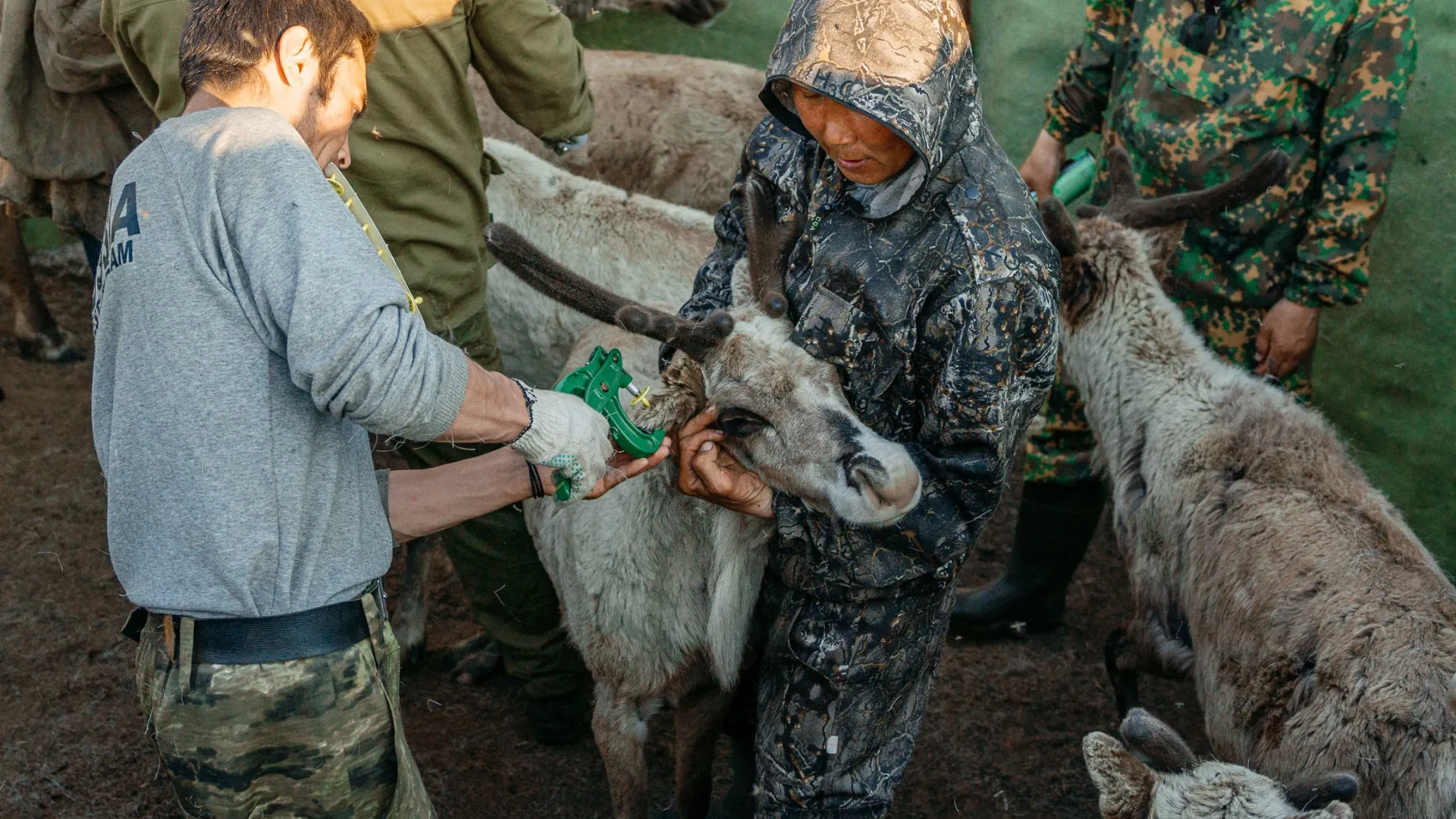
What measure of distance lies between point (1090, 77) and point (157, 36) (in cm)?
333

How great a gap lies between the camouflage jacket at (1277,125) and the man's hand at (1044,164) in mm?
512

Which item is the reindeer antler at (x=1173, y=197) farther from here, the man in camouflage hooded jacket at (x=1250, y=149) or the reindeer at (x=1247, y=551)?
the man in camouflage hooded jacket at (x=1250, y=149)

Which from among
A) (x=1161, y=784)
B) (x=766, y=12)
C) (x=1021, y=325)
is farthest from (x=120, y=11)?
(x=766, y=12)

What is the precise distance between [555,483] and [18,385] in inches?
206

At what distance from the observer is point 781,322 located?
2840mm

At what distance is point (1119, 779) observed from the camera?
2.53 meters

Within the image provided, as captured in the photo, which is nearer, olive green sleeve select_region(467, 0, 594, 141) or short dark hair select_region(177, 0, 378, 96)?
short dark hair select_region(177, 0, 378, 96)

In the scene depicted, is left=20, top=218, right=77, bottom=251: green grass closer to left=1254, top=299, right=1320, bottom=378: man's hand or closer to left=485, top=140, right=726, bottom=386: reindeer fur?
left=485, top=140, right=726, bottom=386: reindeer fur

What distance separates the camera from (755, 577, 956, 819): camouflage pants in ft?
9.05

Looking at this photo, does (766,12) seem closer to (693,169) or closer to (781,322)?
(693,169)

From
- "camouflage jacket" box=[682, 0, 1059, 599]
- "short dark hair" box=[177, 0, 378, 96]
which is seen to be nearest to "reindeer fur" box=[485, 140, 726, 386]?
"camouflage jacket" box=[682, 0, 1059, 599]

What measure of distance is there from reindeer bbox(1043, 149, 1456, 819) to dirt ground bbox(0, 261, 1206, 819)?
0.44 meters

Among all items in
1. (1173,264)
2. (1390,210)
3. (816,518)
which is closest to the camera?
(816,518)

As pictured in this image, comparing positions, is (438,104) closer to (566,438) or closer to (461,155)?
(461,155)
